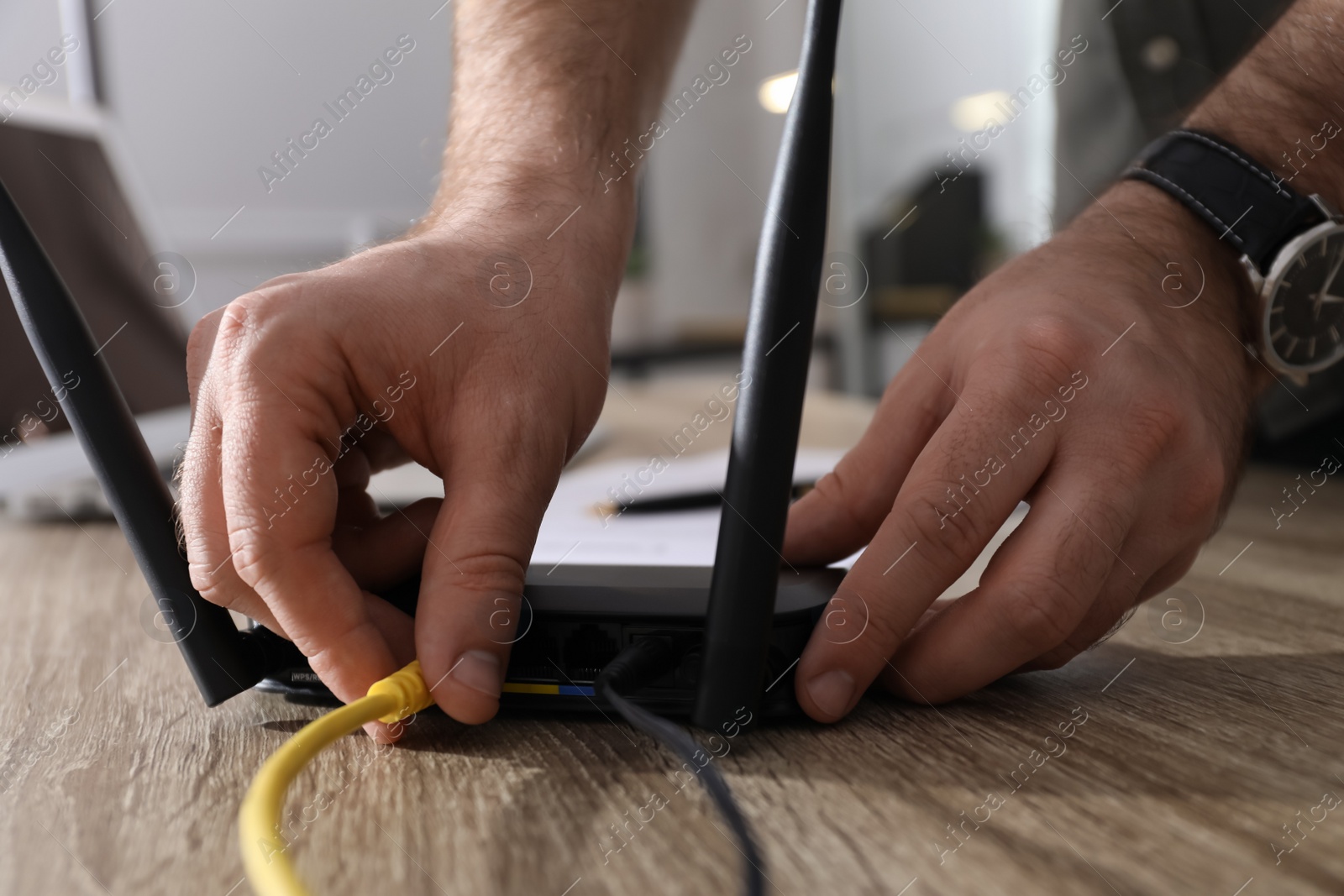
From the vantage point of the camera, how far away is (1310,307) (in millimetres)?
525

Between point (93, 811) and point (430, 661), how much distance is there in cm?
12

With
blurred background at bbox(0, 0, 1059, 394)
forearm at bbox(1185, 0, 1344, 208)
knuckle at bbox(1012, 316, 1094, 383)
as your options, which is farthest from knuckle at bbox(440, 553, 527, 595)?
blurred background at bbox(0, 0, 1059, 394)

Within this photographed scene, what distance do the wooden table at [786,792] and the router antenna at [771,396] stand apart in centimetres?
4

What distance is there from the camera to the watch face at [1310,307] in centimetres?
50

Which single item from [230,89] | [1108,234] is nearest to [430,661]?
[1108,234]

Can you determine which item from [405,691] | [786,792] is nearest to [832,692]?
[786,792]

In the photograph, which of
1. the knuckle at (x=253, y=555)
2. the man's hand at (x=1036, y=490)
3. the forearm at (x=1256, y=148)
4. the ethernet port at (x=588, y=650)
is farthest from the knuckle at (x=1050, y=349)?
the knuckle at (x=253, y=555)

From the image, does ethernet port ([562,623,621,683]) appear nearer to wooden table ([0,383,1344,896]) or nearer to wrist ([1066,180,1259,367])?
wooden table ([0,383,1344,896])

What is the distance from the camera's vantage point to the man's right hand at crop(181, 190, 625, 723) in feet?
1.16

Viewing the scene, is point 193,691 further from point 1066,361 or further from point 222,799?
point 1066,361

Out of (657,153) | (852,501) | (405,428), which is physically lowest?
(657,153)

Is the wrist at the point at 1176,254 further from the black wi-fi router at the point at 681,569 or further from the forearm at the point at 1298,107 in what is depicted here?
the black wi-fi router at the point at 681,569

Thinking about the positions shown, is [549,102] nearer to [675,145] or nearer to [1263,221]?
[1263,221]

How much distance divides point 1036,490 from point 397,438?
0.29 metres
